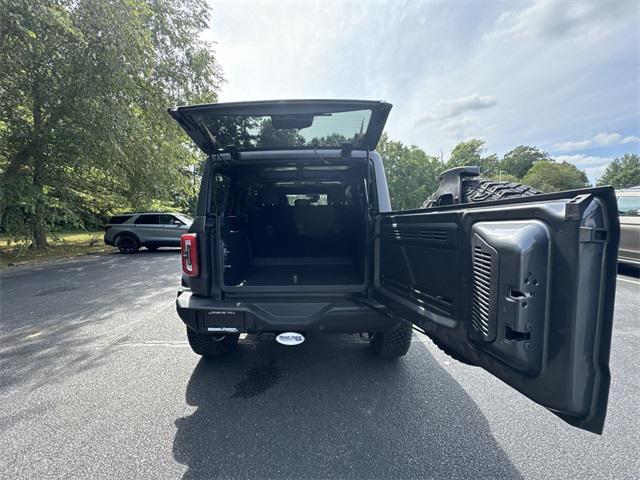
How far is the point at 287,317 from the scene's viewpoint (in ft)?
7.29

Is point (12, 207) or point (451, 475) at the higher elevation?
point (12, 207)

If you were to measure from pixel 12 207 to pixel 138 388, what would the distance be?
383 inches

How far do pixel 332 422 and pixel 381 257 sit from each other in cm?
124

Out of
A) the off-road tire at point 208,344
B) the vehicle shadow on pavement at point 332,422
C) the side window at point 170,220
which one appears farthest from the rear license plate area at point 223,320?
the side window at point 170,220

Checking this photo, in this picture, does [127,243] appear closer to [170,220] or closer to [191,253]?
[170,220]

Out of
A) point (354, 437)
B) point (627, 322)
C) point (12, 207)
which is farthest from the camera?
point (12, 207)

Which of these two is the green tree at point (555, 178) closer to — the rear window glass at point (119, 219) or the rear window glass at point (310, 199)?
the rear window glass at point (310, 199)

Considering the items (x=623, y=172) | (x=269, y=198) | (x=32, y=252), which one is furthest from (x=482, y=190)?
(x=623, y=172)

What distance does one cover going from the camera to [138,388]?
253 cm

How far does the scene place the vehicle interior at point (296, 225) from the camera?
324cm

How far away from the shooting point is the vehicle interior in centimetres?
324

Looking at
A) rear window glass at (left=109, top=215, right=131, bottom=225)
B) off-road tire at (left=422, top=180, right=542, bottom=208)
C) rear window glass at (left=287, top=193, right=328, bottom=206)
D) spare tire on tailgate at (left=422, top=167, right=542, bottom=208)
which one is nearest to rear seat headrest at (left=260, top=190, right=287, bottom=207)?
rear window glass at (left=287, top=193, right=328, bottom=206)

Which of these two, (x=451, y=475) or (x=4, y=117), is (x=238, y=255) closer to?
(x=451, y=475)

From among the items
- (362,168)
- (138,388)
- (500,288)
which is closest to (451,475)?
(500,288)
